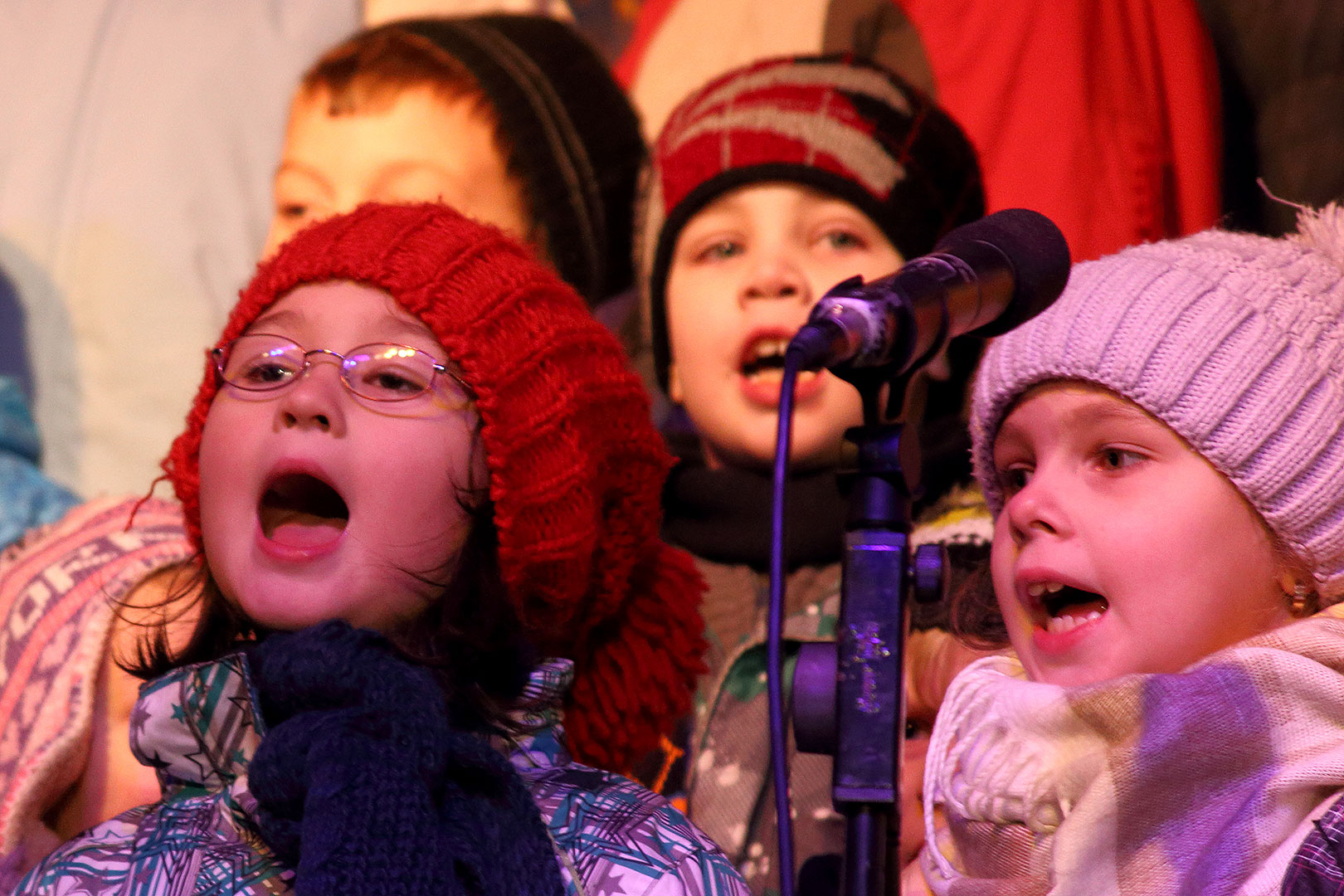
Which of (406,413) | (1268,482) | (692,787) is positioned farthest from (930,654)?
(406,413)

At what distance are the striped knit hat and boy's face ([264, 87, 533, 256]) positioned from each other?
0.79 ft

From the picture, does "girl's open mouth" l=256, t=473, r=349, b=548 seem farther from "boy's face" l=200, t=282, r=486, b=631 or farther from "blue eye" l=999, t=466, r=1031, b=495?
"blue eye" l=999, t=466, r=1031, b=495

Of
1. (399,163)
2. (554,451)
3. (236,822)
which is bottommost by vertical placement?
(236,822)

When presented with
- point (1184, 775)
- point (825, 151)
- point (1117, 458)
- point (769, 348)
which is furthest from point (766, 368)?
point (1184, 775)

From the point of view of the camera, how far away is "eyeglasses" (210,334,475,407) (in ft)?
3.75

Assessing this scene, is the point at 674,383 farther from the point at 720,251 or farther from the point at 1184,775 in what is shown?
the point at 1184,775

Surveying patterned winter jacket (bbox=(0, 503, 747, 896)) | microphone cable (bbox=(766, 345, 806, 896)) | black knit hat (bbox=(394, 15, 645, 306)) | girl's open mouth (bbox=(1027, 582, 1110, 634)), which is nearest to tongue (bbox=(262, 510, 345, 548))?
patterned winter jacket (bbox=(0, 503, 747, 896))

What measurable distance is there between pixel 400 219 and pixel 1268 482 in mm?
753

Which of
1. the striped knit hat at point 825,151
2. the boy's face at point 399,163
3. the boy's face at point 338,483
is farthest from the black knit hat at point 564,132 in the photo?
the boy's face at point 338,483

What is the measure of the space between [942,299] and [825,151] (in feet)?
3.08

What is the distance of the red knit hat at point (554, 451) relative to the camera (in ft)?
3.83

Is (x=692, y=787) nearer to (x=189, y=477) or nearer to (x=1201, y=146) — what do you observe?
(x=189, y=477)

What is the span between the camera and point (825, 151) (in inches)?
67.4

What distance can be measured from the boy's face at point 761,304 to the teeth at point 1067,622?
0.53 meters
